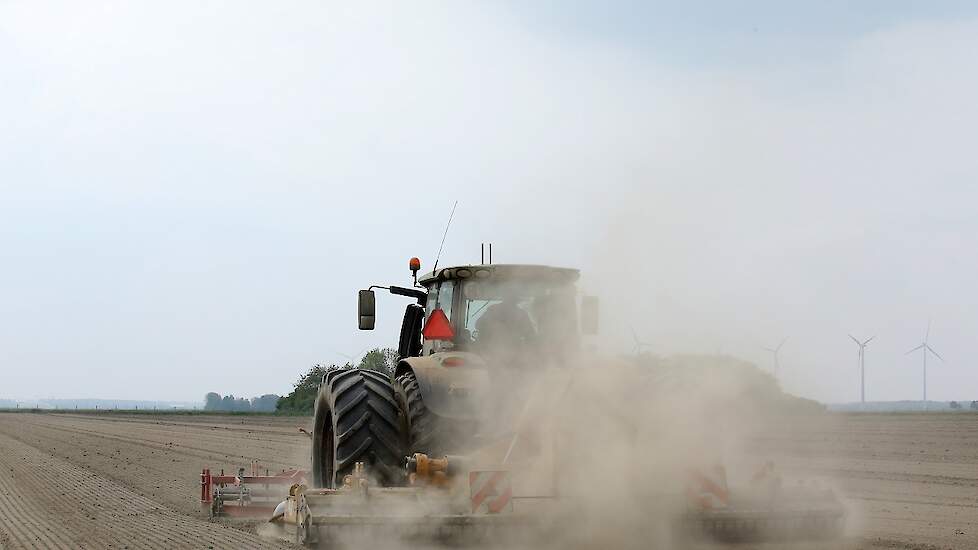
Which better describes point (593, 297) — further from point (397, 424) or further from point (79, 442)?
point (79, 442)

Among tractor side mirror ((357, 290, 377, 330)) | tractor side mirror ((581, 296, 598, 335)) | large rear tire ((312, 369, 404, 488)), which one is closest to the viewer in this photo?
large rear tire ((312, 369, 404, 488))

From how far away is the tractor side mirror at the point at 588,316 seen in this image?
38.1 ft

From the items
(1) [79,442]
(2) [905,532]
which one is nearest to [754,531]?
(2) [905,532]

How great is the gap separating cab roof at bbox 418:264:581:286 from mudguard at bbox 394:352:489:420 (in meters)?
1.07

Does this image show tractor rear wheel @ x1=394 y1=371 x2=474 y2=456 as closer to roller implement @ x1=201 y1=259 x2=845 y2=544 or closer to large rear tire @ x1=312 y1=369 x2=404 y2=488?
roller implement @ x1=201 y1=259 x2=845 y2=544

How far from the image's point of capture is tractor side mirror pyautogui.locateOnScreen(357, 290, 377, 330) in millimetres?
12492

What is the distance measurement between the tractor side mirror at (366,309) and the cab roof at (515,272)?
4.52ft

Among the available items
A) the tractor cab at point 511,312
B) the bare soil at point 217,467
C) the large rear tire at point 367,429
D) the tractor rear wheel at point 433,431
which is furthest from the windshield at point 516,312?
the bare soil at point 217,467

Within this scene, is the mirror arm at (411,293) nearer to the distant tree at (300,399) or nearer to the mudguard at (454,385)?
the mudguard at (454,385)

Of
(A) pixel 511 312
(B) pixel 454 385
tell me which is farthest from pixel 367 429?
(A) pixel 511 312

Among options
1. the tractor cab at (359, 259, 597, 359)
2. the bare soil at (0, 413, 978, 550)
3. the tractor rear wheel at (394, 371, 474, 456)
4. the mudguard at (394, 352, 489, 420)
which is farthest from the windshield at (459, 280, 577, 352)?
the bare soil at (0, 413, 978, 550)

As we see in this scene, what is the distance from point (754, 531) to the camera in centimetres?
930

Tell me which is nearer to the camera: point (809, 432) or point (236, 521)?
point (236, 521)

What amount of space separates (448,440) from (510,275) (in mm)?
2011
